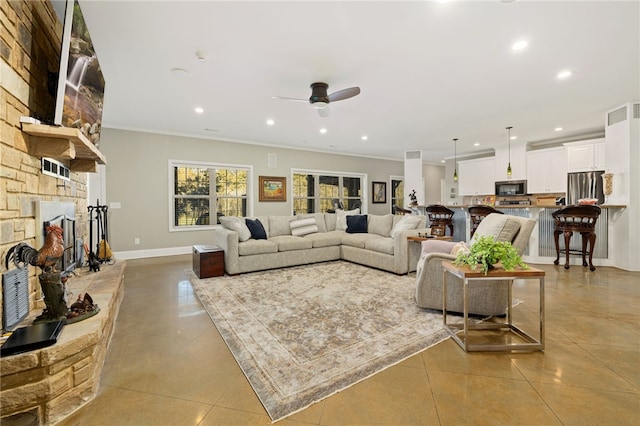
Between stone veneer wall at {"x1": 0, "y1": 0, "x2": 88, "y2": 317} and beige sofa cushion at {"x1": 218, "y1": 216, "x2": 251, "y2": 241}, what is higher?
stone veneer wall at {"x1": 0, "y1": 0, "x2": 88, "y2": 317}

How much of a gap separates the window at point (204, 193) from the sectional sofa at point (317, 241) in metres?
2.02

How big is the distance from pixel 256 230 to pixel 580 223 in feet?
17.6

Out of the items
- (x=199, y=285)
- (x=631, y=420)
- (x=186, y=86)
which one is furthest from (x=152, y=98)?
(x=631, y=420)

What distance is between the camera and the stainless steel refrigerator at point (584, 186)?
19.1 ft

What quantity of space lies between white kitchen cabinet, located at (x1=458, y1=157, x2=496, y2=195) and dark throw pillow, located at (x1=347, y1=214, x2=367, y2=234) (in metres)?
4.98

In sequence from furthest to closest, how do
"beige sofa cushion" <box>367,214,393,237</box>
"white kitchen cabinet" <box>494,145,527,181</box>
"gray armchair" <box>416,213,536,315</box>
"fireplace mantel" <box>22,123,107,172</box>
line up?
"white kitchen cabinet" <box>494,145,527,181</box> < "beige sofa cushion" <box>367,214,393,237</box> < "gray armchair" <box>416,213,536,315</box> < "fireplace mantel" <box>22,123,107,172</box>

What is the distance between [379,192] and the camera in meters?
9.60

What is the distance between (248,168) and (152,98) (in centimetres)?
302

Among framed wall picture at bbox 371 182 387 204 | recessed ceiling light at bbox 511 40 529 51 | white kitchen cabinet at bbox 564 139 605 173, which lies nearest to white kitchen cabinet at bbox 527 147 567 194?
white kitchen cabinet at bbox 564 139 605 173

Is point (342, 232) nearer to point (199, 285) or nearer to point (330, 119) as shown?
point (330, 119)

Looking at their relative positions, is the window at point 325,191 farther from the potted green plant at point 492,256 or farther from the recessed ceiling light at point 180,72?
the potted green plant at point 492,256

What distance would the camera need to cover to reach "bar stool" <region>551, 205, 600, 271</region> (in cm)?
444

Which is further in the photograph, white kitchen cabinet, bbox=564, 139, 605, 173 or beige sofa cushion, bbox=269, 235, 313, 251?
white kitchen cabinet, bbox=564, 139, 605, 173

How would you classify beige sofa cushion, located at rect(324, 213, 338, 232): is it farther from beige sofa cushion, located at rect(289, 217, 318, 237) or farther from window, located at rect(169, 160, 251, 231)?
window, located at rect(169, 160, 251, 231)
